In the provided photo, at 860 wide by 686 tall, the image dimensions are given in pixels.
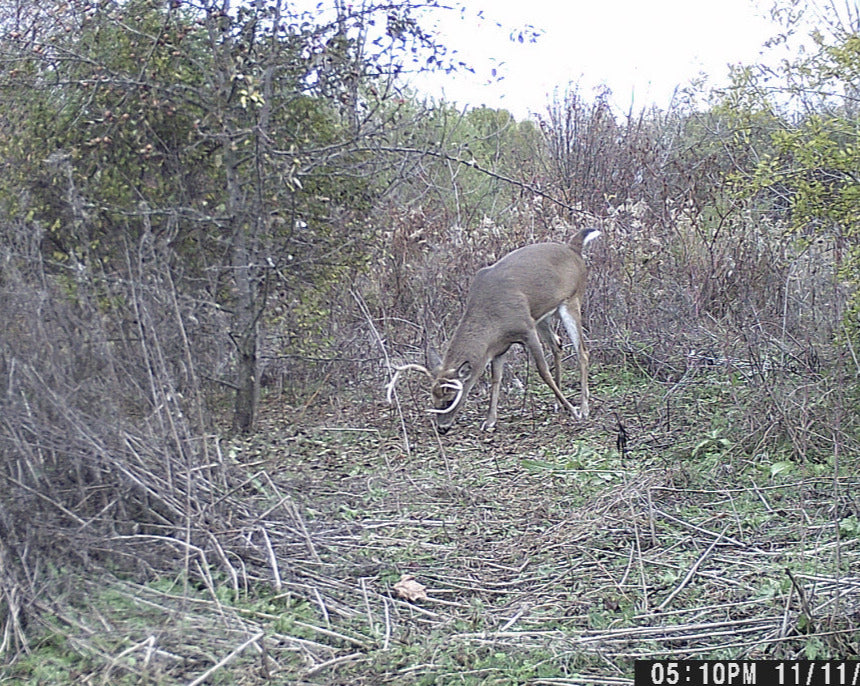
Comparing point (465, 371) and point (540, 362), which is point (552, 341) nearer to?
point (540, 362)

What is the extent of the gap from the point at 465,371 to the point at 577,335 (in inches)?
51.7

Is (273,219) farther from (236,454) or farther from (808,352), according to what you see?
(808,352)

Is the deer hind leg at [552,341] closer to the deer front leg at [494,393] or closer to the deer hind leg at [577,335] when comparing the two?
the deer hind leg at [577,335]

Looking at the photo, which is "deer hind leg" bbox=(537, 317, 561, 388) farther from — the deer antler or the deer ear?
the deer antler

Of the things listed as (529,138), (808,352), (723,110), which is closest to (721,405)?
(808,352)

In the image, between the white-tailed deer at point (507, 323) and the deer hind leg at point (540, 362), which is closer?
the white-tailed deer at point (507, 323)

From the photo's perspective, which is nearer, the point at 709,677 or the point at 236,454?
the point at 709,677

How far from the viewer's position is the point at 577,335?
30.1ft

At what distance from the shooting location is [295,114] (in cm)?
785

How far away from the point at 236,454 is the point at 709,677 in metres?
3.85

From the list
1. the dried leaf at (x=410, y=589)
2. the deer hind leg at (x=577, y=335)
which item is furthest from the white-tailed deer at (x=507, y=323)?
the dried leaf at (x=410, y=589)

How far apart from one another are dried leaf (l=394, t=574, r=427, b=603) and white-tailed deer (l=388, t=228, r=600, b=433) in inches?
124

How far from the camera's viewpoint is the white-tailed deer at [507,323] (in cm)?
838

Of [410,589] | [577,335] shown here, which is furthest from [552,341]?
[410,589]
